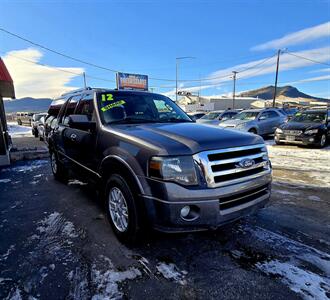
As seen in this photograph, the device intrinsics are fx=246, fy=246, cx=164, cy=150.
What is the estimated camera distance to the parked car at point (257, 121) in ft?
43.3

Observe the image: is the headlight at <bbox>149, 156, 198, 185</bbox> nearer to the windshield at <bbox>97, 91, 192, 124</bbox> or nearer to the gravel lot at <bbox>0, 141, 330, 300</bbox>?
the gravel lot at <bbox>0, 141, 330, 300</bbox>

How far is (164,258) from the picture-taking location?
2.80 m

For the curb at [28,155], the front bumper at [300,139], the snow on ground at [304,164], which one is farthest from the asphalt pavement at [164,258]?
the front bumper at [300,139]

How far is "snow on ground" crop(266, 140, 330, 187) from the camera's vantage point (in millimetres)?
6085

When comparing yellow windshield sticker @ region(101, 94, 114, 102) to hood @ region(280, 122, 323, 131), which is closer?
yellow windshield sticker @ region(101, 94, 114, 102)

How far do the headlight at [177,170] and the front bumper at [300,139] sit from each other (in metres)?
9.97

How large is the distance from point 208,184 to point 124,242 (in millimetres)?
1345

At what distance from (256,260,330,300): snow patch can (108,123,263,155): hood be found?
1.36 meters

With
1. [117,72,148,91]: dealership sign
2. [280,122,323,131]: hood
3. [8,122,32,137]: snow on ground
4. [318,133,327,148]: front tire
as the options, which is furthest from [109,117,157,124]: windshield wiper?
[117,72,148,91]: dealership sign

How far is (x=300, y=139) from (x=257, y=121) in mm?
3106

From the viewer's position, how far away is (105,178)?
3.38 meters

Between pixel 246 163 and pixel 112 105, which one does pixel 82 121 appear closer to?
pixel 112 105

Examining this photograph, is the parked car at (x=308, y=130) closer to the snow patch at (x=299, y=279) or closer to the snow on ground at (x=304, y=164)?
the snow on ground at (x=304, y=164)

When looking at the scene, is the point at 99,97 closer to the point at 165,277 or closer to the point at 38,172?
the point at 165,277
